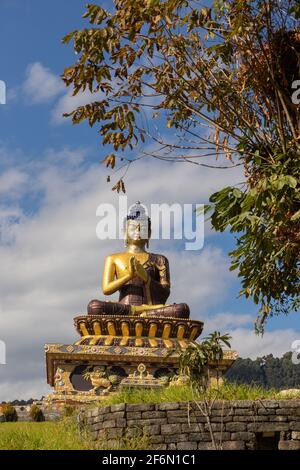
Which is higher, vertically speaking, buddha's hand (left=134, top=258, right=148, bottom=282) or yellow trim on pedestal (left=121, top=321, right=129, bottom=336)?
buddha's hand (left=134, top=258, right=148, bottom=282)

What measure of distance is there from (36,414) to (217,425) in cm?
791

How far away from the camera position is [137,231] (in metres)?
23.6

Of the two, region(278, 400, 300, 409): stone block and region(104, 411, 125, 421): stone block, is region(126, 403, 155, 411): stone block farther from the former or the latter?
region(278, 400, 300, 409): stone block

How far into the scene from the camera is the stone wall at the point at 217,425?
34.4 ft

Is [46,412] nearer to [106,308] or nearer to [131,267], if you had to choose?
[106,308]

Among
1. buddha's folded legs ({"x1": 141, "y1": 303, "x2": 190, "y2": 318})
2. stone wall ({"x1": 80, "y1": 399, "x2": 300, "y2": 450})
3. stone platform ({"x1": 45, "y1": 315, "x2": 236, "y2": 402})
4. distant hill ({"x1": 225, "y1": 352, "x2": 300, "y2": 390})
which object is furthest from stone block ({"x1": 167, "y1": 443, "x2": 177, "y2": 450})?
distant hill ({"x1": 225, "y1": 352, "x2": 300, "y2": 390})

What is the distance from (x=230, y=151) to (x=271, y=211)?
1206mm

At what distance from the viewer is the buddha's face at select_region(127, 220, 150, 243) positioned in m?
23.6

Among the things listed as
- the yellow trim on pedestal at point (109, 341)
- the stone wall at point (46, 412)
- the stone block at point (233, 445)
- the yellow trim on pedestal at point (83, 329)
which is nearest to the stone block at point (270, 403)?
the stone block at point (233, 445)

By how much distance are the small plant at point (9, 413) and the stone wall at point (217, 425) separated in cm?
730

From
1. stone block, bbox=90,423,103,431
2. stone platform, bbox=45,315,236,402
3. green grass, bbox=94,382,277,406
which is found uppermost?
stone platform, bbox=45,315,236,402

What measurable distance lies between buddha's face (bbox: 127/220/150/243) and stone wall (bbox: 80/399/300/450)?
42.8 feet

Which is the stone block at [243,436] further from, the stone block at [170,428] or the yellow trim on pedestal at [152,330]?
the yellow trim on pedestal at [152,330]

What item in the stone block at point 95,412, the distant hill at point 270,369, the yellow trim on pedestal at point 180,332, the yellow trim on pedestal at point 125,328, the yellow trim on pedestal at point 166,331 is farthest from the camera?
the distant hill at point 270,369
